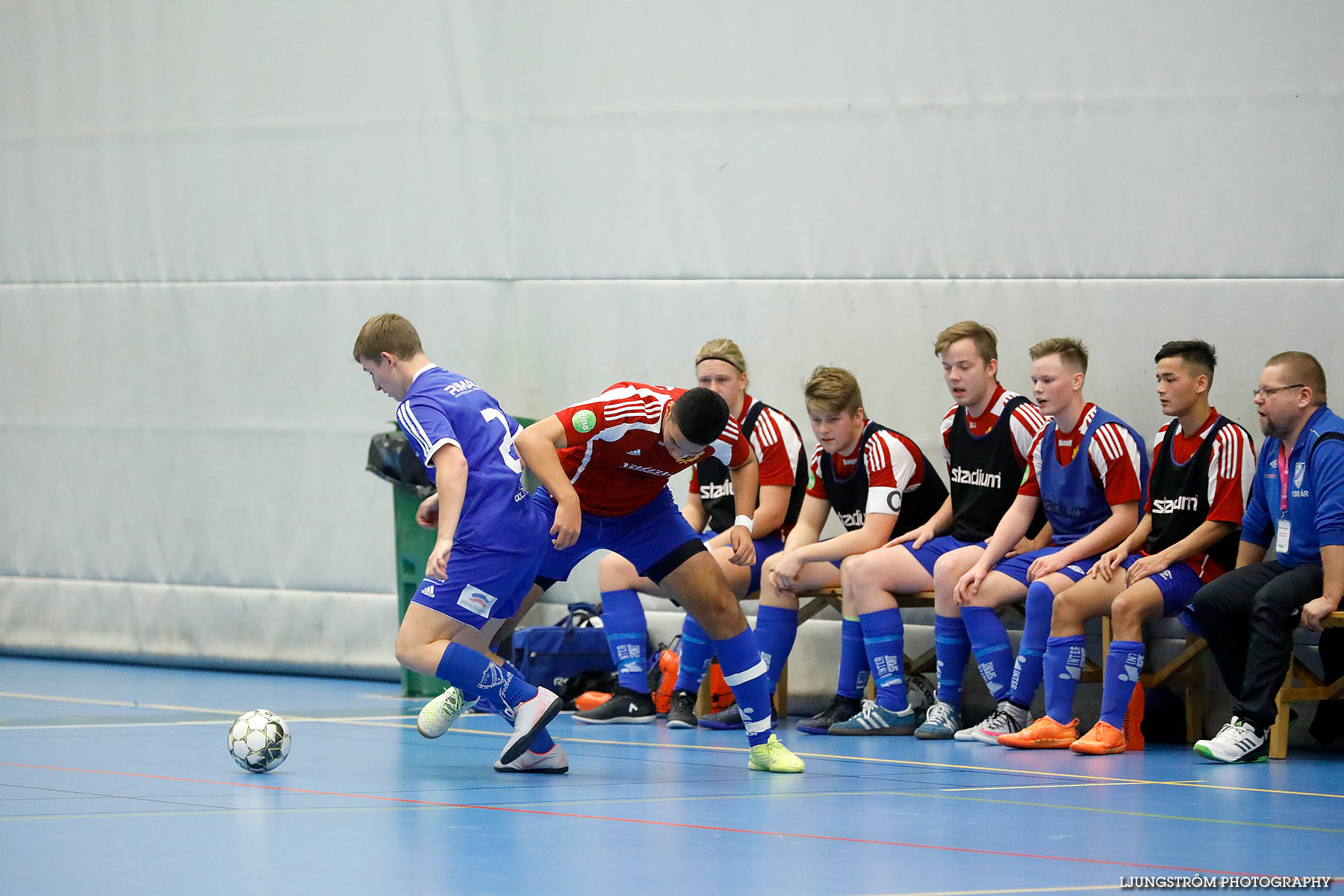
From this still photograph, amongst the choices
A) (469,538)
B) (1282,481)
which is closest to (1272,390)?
(1282,481)

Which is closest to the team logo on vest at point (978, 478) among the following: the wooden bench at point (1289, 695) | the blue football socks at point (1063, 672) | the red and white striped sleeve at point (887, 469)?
the red and white striped sleeve at point (887, 469)

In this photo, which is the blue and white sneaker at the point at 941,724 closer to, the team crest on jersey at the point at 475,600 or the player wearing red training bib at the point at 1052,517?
the player wearing red training bib at the point at 1052,517

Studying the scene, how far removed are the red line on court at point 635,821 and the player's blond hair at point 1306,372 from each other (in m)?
3.54

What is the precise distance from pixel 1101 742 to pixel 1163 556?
0.91 metres

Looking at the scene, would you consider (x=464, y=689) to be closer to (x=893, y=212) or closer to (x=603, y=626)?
(x=603, y=626)

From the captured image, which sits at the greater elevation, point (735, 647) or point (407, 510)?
point (407, 510)

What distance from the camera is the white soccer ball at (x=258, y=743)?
6.12 m

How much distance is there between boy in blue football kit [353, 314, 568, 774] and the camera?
607 centimetres

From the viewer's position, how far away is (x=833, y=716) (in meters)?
8.26

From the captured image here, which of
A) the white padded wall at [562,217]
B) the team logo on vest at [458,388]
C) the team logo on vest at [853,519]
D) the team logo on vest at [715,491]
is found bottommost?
the team logo on vest at [853,519]

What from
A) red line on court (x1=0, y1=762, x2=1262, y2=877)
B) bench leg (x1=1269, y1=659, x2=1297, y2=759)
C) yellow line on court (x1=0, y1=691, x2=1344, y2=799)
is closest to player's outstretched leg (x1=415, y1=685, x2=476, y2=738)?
yellow line on court (x1=0, y1=691, x2=1344, y2=799)

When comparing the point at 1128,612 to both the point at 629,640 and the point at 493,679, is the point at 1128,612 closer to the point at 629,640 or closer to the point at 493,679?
the point at 629,640

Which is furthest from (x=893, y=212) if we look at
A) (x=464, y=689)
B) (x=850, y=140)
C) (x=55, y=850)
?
(x=55, y=850)

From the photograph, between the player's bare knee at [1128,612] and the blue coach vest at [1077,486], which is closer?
the player's bare knee at [1128,612]
